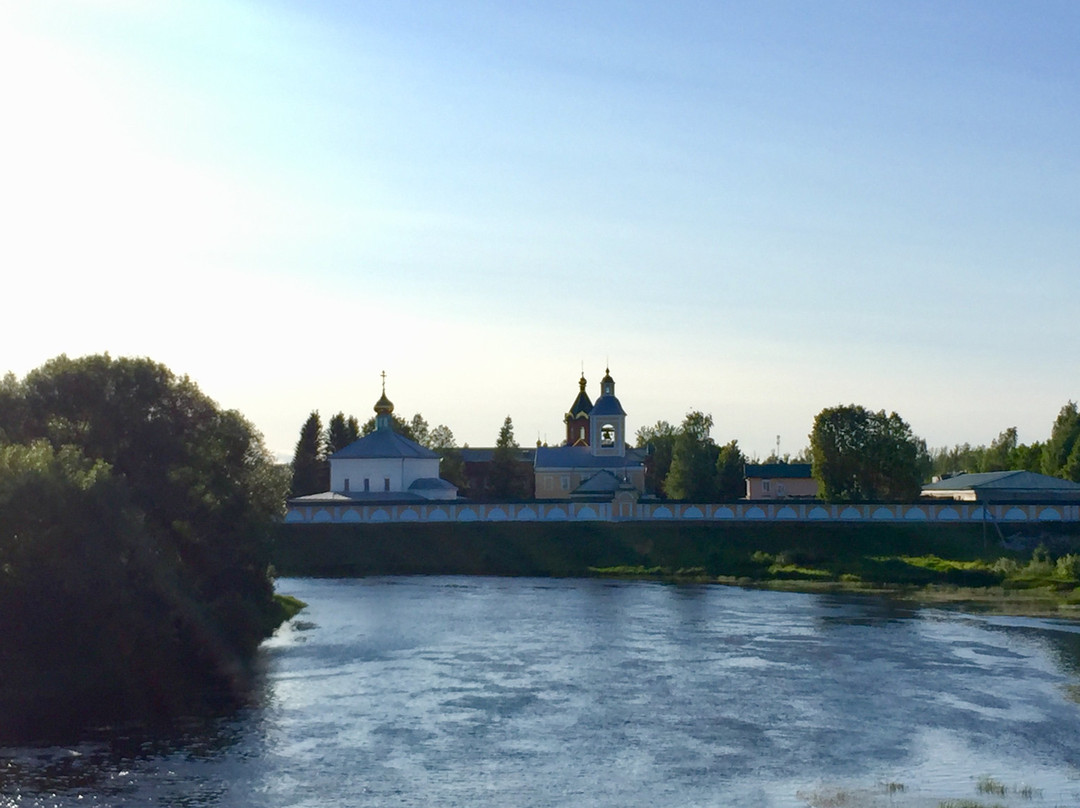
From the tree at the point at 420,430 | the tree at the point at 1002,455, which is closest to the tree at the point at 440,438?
the tree at the point at 420,430

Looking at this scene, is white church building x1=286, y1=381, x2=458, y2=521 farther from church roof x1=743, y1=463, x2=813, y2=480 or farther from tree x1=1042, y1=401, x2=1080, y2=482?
tree x1=1042, y1=401, x2=1080, y2=482

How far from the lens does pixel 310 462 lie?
397ft

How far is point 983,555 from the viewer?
228 ft

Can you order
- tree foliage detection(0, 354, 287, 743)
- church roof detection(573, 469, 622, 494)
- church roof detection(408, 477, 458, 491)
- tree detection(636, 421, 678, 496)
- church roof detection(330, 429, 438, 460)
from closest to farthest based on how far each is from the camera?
tree foliage detection(0, 354, 287, 743) → church roof detection(573, 469, 622, 494) → church roof detection(408, 477, 458, 491) → church roof detection(330, 429, 438, 460) → tree detection(636, 421, 678, 496)

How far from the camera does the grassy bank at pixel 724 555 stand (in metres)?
64.4

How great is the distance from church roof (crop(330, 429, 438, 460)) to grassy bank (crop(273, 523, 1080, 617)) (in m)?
19.0

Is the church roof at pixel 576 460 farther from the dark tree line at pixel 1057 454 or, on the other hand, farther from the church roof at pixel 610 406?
the dark tree line at pixel 1057 454

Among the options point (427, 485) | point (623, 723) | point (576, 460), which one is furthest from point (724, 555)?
point (623, 723)

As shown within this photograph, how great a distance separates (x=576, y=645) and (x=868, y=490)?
191 feet

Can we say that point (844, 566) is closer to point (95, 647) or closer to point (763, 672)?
point (763, 672)

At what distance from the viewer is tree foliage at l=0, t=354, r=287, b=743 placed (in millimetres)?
32906

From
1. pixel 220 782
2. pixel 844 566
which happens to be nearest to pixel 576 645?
pixel 220 782

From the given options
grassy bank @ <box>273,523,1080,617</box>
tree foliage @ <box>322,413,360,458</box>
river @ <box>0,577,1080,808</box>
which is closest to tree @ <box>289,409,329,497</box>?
tree foliage @ <box>322,413,360,458</box>

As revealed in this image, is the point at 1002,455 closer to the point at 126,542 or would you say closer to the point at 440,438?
the point at 440,438
